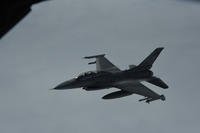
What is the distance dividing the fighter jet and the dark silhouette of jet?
54659 mm

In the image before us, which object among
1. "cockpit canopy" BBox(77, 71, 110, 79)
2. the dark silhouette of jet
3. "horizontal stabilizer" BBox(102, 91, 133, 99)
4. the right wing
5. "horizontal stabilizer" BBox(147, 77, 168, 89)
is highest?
the dark silhouette of jet

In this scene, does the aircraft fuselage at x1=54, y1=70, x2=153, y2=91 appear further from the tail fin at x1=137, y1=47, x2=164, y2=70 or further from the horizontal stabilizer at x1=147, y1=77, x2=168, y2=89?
the tail fin at x1=137, y1=47, x2=164, y2=70

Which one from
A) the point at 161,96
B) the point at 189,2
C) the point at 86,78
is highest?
the point at 189,2

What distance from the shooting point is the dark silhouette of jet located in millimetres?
9641

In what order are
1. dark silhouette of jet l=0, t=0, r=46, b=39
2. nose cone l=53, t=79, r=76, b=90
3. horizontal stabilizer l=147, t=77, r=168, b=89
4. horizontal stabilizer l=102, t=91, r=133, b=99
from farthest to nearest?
horizontal stabilizer l=147, t=77, r=168, b=89
nose cone l=53, t=79, r=76, b=90
horizontal stabilizer l=102, t=91, r=133, b=99
dark silhouette of jet l=0, t=0, r=46, b=39

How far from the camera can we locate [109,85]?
68875 millimetres

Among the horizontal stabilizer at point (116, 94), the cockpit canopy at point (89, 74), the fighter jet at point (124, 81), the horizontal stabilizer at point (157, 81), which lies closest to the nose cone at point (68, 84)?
the fighter jet at point (124, 81)

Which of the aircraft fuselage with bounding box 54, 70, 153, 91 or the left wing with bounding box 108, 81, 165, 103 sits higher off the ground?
the aircraft fuselage with bounding box 54, 70, 153, 91

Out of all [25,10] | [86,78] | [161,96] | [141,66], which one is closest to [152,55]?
[141,66]

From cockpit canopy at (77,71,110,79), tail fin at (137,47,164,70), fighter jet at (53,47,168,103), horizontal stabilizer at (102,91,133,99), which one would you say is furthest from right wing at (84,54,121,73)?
cockpit canopy at (77,71,110,79)

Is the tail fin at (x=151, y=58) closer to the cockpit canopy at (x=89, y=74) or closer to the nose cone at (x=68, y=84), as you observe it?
the cockpit canopy at (x=89, y=74)

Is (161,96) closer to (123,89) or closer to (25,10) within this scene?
(123,89)

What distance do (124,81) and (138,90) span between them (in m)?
3.80

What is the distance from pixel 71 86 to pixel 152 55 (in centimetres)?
1645
